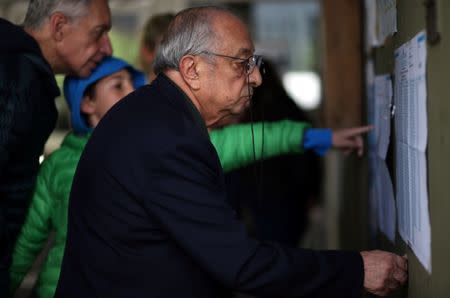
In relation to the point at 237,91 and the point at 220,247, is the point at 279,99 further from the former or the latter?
the point at 220,247

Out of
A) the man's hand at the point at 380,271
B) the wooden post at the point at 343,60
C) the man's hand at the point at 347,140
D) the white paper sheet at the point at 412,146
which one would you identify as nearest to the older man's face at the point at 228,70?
the white paper sheet at the point at 412,146

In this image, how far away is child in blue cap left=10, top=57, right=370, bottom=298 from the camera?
91.9 inches

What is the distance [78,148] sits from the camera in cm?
240

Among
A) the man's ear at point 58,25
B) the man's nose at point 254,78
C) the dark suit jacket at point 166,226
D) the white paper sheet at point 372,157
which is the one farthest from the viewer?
the white paper sheet at point 372,157

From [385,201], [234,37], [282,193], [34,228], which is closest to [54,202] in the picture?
[34,228]

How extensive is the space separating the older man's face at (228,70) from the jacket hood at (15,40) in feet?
1.96

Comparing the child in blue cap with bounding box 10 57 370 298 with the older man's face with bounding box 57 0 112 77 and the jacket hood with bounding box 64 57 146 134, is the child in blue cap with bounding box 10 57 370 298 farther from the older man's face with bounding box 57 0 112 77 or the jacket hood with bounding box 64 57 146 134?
the older man's face with bounding box 57 0 112 77

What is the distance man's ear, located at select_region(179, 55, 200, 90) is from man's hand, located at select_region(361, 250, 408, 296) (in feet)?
1.94

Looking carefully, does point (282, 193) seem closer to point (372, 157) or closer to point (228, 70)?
point (372, 157)

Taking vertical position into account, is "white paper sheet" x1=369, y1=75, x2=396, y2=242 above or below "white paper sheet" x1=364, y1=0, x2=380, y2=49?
below

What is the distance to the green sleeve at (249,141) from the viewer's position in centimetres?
253

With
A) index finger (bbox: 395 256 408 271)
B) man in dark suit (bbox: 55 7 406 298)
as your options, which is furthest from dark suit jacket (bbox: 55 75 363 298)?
index finger (bbox: 395 256 408 271)

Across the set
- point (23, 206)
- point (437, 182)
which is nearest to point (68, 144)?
point (23, 206)

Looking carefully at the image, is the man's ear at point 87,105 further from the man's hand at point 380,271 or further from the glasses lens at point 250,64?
the man's hand at point 380,271
